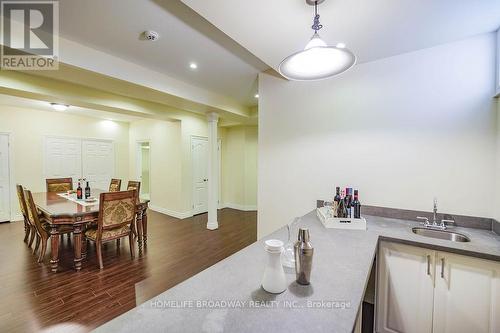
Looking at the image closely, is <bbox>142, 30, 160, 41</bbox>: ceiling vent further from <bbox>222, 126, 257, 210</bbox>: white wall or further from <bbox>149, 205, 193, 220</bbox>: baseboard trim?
<bbox>222, 126, 257, 210</bbox>: white wall

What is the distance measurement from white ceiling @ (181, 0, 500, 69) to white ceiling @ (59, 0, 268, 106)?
41 centimetres

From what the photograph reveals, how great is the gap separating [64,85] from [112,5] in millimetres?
2505

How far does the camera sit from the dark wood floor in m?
1.95

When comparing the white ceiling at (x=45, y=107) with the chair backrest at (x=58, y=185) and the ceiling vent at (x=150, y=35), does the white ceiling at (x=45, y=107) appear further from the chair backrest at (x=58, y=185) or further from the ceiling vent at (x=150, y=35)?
the ceiling vent at (x=150, y=35)

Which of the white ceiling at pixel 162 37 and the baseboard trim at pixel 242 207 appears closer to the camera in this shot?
the white ceiling at pixel 162 37

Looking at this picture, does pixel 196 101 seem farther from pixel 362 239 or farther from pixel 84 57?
pixel 362 239

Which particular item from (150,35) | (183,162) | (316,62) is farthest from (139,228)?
(316,62)

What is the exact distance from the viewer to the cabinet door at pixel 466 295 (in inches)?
53.4

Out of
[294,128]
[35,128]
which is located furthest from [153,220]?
[294,128]

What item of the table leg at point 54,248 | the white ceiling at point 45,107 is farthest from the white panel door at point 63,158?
the table leg at point 54,248

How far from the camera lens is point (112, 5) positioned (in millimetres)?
1668

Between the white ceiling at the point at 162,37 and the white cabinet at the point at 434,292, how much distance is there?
236 centimetres

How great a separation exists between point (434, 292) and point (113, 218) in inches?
131

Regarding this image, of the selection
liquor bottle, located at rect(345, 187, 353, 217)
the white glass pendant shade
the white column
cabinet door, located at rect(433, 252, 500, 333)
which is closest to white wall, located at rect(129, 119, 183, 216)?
the white column
